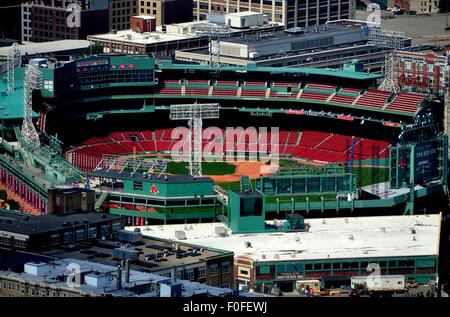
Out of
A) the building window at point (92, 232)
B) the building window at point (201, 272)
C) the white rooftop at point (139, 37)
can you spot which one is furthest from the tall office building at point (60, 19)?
the building window at point (201, 272)

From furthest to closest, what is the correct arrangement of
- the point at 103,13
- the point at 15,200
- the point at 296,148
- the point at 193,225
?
the point at 103,13 < the point at 296,148 < the point at 15,200 < the point at 193,225

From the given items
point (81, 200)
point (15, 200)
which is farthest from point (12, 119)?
point (81, 200)

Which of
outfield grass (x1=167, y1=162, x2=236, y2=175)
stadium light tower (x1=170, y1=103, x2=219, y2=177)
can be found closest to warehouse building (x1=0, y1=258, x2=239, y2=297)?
stadium light tower (x1=170, y1=103, x2=219, y2=177)

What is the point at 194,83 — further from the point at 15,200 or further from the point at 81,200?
the point at 81,200

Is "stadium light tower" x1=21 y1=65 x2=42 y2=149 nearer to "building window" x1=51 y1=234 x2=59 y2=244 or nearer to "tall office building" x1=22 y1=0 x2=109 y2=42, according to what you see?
"tall office building" x1=22 y1=0 x2=109 y2=42

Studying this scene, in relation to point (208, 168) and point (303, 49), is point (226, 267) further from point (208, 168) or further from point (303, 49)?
point (303, 49)

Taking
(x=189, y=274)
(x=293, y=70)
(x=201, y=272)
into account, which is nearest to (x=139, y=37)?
(x=293, y=70)
